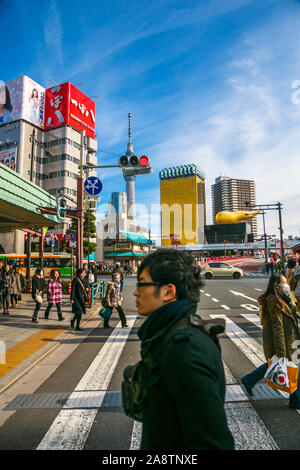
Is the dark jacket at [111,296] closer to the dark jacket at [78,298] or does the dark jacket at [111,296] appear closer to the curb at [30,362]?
the dark jacket at [78,298]

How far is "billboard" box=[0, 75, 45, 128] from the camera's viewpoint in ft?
198

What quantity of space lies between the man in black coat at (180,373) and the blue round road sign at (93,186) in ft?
30.6

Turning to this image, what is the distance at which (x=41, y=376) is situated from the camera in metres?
5.15

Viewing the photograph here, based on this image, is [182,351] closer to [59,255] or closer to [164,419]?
[164,419]

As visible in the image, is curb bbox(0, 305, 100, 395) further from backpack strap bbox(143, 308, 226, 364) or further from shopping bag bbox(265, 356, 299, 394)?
backpack strap bbox(143, 308, 226, 364)

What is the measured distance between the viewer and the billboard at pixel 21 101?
198ft

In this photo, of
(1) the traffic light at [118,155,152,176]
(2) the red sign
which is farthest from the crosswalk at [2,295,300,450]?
(2) the red sign

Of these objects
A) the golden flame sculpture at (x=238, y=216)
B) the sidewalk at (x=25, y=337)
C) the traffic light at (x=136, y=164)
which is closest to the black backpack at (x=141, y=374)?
the sidewalk at (x=25, y=337)

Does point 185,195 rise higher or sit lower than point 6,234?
higher

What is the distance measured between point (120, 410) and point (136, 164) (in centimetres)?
739

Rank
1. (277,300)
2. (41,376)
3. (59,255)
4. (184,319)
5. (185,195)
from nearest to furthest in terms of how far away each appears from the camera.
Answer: (184,319), (277,300), (41,376), (59,255), (185,195)

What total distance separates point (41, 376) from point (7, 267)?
7.58 metres

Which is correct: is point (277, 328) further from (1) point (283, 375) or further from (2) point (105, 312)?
(2) point (105, 312)

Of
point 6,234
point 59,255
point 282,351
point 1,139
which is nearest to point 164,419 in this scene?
point 282,351
